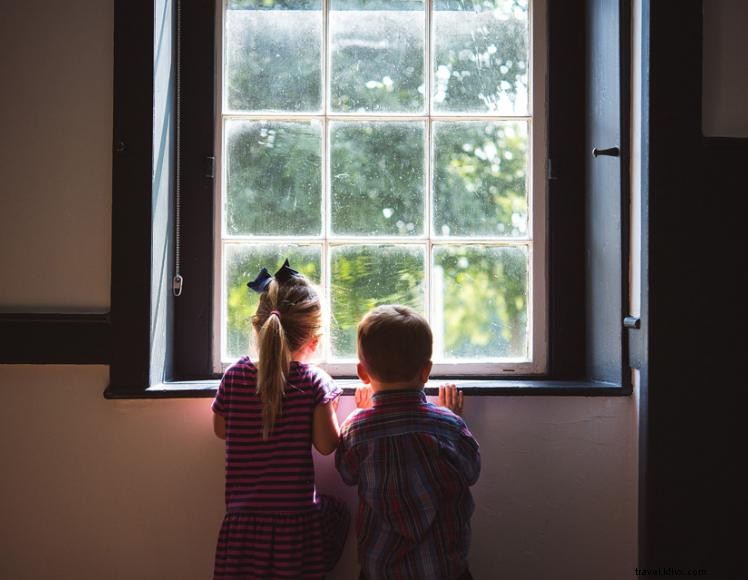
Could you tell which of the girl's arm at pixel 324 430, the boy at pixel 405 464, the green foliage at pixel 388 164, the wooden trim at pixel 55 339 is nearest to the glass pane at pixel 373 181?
the green foliage at pixel 388 164

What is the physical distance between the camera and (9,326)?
1606mm

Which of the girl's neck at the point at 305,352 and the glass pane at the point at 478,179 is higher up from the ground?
the glass pane at the point at 478,179

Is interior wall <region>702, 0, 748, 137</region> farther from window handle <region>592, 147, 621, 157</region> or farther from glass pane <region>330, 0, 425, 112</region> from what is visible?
glass pane <region>330, 0, 425, 112</region>

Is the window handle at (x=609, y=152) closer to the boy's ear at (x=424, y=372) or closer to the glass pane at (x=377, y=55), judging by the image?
the glass pane at (x=377, y=55)

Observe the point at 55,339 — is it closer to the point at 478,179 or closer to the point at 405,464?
the point at 405,464

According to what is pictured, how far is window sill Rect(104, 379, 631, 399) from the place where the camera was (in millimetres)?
1613

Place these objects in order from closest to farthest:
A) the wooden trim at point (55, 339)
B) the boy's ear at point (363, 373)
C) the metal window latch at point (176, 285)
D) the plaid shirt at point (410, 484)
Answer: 1. the plaid shirt at point (410, 484)
2. the boy's ear at point (363, 373)
3. the wooden trim at point (55, 339)
4. the metal window latch at point (176, 285)

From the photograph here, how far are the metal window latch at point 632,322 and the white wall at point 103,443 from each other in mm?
213

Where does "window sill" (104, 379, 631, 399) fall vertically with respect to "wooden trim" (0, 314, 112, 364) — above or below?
below

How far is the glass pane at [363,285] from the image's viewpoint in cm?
181

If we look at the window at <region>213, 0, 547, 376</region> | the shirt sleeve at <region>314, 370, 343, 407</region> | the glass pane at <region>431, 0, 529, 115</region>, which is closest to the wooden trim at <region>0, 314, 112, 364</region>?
the window at <region>213, 0, 547, 376</region>

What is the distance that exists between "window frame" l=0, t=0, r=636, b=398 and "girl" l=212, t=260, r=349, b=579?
7.7 inches

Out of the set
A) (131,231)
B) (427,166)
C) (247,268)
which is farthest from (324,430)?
(427,166)

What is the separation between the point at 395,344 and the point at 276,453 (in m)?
0.38
